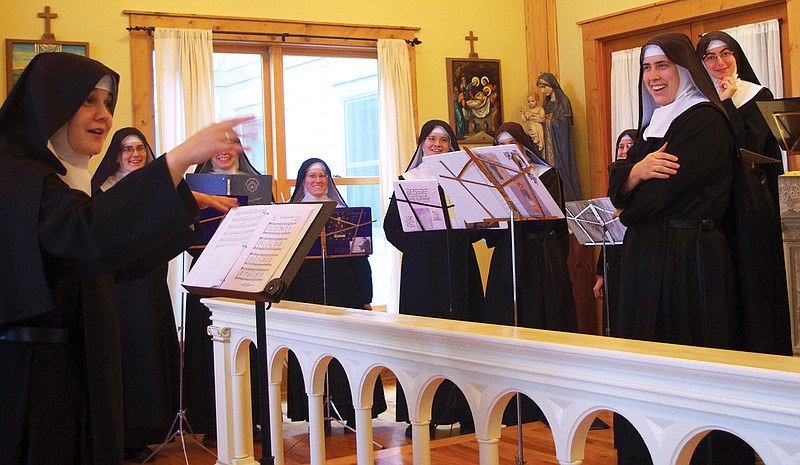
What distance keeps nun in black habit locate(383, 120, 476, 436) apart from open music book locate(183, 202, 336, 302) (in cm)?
298

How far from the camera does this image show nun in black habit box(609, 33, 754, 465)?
3.20m

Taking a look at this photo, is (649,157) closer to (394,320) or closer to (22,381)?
(394,320)

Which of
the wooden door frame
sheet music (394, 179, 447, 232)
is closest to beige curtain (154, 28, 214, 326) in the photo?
sheet music (394, 179, 447, 232)

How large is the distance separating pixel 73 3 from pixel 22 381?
554 centimetres

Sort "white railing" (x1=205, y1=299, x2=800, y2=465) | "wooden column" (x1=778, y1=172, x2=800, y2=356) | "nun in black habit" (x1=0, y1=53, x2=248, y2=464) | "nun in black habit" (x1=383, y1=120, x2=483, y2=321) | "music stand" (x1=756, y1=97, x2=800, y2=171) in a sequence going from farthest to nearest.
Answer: "nun in black habit" (x1=383, y1=120, x2=483, y2=321), "music stand" (x1=756, y1=97, x2=800, y2=171), "wooden column" (x1=778, y1=172, x2=800, y2=356), "nun in black habit" (x1=0, y1=53, x2=248, y2=464), "white railing" (x1=205, y1=299, x2=800, y2=465)

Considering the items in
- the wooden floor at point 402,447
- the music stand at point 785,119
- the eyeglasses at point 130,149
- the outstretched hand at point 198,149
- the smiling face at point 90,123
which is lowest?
the wooden floor at point 402,447

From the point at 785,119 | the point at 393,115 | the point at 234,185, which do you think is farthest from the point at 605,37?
the point at 785,119

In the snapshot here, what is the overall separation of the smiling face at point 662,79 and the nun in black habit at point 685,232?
0.01 meters

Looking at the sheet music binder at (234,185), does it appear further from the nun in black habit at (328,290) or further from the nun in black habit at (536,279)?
the nun in black habit at (536,279)

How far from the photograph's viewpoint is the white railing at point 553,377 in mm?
1604

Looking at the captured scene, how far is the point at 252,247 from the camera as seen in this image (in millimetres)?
2420

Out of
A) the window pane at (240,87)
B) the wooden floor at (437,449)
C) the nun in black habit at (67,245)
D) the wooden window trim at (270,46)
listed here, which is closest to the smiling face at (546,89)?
the wooden window trim at (270,46)

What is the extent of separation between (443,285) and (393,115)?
110 inches

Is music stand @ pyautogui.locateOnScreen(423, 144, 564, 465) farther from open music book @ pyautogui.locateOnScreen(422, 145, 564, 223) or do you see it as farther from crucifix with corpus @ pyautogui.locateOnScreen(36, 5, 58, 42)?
crucifix with corpus @ pyautogui.locateOnScreen(36, 5, 58, 42)
